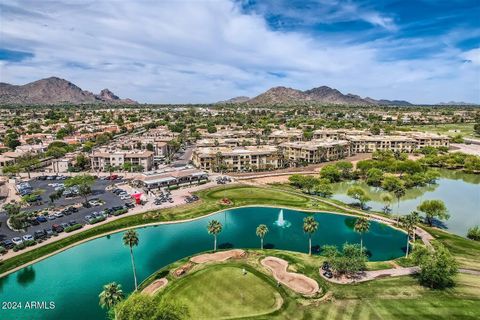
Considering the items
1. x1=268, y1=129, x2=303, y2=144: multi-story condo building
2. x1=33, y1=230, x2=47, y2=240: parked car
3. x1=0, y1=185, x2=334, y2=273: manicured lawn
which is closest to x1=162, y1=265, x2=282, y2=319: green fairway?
x1=0, y1=185, x2=334, y2=273: manicured lawn

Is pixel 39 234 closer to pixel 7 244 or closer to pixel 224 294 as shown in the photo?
pixel 7 244

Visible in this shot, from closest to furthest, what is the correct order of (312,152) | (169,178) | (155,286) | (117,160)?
1. (155,286)
2. (169,178)
3. (117,160)
4. (312,152)

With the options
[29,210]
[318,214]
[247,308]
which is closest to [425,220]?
[318,214]

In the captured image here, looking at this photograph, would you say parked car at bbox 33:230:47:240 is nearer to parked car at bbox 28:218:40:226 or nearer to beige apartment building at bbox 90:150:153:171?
parked car at bbox 28:218:40:226

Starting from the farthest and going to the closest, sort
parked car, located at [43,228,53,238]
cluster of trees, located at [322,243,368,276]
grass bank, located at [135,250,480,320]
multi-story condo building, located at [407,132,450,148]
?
multi-story condo building, located at [407,132,450,148]
parked car, located at [43,228,53,238]
cluster of trees, located at [322,243,368,276]
grass bank, located at [135,250,480,320]

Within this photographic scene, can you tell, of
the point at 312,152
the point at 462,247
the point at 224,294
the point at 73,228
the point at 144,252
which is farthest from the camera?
the point at 312,152

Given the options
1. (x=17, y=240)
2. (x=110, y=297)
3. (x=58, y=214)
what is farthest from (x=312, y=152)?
(x=110, y=297)

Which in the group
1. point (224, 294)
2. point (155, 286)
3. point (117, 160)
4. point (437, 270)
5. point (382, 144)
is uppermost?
point (382, 144)
